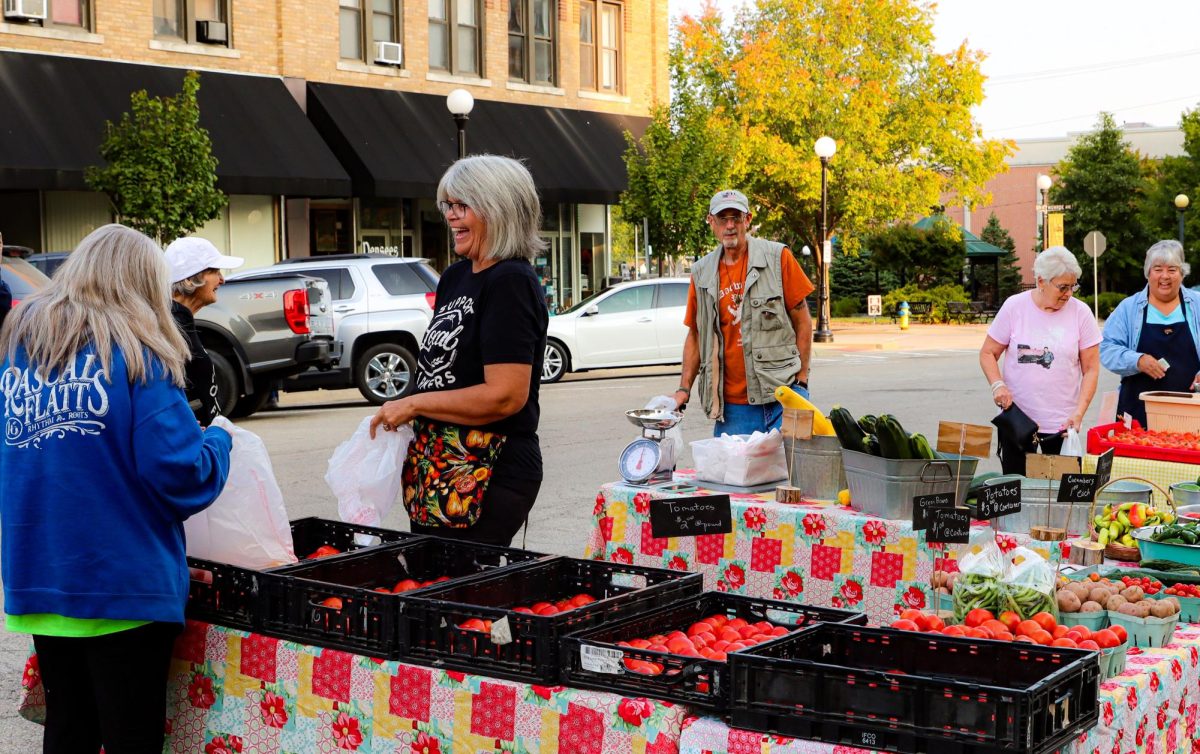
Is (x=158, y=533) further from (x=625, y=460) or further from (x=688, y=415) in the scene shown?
(x=688, y=415)

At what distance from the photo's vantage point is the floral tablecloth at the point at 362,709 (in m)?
3.10

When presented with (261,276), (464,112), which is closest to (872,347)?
(464,112)

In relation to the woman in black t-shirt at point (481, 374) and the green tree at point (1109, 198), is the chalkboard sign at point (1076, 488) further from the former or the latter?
the green tree at point (1109, 198)

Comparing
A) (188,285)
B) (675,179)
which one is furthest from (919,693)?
(675,179)

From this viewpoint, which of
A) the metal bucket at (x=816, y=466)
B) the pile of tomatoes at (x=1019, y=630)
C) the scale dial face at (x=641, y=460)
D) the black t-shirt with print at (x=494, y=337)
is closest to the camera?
the pile of tomatoes at (x=1019, y=630)

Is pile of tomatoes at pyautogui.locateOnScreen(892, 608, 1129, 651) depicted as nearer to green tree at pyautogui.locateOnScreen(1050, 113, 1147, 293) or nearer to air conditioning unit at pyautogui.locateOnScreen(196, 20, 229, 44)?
air conditioning unit at pyautogui.locateOnScreen(196, 20, 229, 44)

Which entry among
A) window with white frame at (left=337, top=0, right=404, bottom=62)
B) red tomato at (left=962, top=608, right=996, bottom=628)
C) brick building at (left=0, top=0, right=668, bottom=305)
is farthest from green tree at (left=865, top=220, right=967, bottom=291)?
red tomato at (left=962, top=608, right=996, bottom=628)

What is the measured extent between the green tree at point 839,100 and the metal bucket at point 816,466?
29577 mm

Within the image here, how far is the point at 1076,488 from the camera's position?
15.6ft

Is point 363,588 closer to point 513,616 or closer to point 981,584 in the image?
point 513,616

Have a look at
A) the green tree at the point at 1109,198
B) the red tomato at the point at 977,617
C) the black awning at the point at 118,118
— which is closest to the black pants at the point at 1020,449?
the red tomato at the point at 977,617

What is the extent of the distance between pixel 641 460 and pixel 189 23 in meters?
18.7

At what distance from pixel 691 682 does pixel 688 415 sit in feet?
40.9

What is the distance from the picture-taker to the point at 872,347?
98.3 ft
